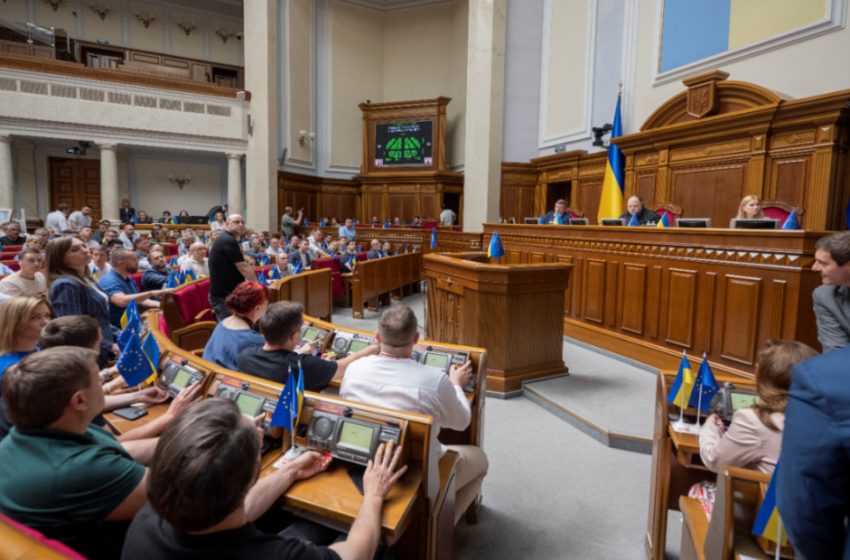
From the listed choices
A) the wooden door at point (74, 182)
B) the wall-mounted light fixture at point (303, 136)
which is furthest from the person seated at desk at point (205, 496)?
the wooden door at point (74, 182)

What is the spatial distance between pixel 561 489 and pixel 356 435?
5.26ft

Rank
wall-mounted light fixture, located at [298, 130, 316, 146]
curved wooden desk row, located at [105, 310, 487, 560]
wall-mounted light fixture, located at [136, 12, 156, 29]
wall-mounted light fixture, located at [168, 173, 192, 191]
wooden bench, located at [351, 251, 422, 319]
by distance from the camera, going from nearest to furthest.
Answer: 1. curved wooden desk row, located at [105, 310, 487, 560]
2. wooden bench, located at [351, 251, 422, 319]
3. wall-mounted light fixture, located at [298, 130, 316, 146]
4. wall-mounted light fixture, located at [168, 173, 192, 191]
5. wall-mounted light fixture, located at [136, 12, 156, 29]

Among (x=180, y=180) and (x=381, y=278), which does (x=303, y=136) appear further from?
(x=381, y=278)

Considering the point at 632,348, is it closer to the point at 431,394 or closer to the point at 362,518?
the point at 431,394

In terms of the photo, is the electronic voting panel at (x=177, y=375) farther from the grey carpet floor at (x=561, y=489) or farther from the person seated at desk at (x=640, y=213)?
the person seated at desk at (x=640, y=213)

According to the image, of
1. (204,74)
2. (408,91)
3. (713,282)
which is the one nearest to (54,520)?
(713,282)

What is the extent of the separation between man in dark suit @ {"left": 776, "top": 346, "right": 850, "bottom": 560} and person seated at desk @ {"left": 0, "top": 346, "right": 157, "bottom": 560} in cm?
145

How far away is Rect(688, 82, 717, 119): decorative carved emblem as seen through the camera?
6647 millimetres

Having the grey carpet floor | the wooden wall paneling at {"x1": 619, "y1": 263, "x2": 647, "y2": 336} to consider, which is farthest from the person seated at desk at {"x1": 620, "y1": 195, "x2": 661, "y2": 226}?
the grey carpet floor

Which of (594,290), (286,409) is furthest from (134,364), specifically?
(594,290)

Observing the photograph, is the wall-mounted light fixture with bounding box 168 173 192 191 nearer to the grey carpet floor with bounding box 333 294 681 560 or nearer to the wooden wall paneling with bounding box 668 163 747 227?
the wooden wall paneling with bounding box 668 163 747 227

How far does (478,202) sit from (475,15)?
14.4ft

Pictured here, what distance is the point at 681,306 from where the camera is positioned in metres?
4.18

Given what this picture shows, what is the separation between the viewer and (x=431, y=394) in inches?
70.9
